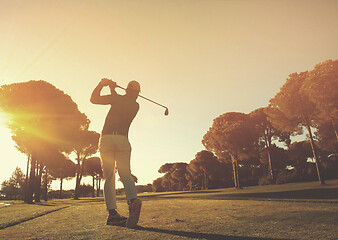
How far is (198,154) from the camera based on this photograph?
5681 cm

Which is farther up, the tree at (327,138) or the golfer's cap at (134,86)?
the tree at (327,138)

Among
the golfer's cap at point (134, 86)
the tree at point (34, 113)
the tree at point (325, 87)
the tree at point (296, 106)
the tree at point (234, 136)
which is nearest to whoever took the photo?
the golfer's cap at point (134, 86)

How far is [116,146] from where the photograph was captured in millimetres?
3775

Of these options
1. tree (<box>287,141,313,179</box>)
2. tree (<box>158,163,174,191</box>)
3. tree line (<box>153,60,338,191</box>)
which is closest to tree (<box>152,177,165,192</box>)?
tree (<box>158,163,174,191</box>)

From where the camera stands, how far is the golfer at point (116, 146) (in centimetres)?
346

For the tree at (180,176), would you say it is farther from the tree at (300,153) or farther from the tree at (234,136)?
the tree at (234,136)

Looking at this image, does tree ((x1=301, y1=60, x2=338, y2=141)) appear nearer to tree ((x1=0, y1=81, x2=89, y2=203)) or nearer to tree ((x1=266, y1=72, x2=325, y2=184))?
tree ((x1=266, y1=72, x2=325, y2=184))

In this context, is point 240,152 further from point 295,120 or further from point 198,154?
point 198,154

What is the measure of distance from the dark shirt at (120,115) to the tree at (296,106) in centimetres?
2034

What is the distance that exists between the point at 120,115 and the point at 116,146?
577mm

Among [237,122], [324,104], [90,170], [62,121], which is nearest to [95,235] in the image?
[324,104]

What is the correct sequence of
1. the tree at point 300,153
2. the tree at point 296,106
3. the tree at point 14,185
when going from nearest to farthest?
the tree at point 296,106 < the tree at point 300,153 < the tree at point 14,185

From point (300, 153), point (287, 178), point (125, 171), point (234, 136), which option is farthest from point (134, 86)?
point (300, 153)

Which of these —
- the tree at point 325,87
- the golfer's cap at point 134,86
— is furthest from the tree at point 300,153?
the golfer's cap at point 134,86
